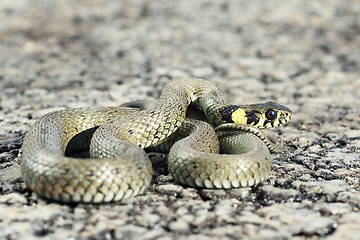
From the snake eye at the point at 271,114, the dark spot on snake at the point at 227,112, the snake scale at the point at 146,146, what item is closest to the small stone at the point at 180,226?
the snake scale at the point at 146,146

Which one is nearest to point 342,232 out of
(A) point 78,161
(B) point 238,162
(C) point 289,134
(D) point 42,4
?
(B) point 238,162

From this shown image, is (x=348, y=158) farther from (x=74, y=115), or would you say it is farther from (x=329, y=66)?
(x=329, y=66)

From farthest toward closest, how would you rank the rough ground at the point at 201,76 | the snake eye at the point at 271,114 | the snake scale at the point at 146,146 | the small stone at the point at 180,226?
1. the snake eye at the point at 271,114
2. the snake scale at the point at 146,146
3. the rough ground at the point at 201,76
4. the small stone at the point at 180,226

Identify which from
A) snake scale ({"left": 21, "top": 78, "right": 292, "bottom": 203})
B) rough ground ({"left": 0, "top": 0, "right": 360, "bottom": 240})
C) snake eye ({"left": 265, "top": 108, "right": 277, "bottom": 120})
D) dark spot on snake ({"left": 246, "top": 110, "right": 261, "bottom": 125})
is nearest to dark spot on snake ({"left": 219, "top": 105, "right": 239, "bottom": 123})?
snake scale ({"left": 21, "top": 78, "right": 292, "bottom": 203})

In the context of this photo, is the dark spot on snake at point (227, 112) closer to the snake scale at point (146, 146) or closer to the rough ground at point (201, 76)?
the snake scale at point (146, 146)

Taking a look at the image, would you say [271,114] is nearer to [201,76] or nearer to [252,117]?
[252,117]

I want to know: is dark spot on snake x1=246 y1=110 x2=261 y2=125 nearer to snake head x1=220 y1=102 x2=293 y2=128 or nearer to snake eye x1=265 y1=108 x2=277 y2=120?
snake head x1=220 y1=102 x2=293 y2=128

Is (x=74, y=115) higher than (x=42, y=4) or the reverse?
the reverse
